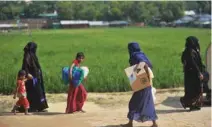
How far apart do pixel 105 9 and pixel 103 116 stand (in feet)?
195

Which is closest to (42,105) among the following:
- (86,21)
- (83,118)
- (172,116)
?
(83,118)

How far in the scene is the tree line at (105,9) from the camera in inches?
1067

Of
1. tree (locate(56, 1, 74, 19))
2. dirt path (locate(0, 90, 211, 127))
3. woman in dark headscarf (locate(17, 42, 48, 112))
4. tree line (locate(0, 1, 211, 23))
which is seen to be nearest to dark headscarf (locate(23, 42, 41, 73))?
woman in dark headscarf (locate(17, 42, 48, 112))

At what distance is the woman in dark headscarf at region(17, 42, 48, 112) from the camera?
10.1m

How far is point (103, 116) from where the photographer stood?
938 cm

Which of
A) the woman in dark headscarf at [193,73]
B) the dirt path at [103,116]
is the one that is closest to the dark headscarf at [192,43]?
the woman in dark headscarf at [193,73]

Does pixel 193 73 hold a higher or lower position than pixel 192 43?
lower

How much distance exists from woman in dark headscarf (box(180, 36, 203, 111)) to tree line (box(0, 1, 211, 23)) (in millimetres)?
11536

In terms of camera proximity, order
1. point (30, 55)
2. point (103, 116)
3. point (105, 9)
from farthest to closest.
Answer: point (105, 9) < point (30, 55) < point (103, 116)

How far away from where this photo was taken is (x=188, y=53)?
1008 centimetres

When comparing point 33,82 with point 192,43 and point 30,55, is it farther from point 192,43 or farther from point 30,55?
point 192,43

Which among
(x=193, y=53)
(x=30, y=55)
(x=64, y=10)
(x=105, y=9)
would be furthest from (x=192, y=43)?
(x=105, y=9)

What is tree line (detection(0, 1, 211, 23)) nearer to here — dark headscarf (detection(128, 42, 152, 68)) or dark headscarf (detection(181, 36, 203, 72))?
dark headscarf (detection(181, 36, 203, 72))

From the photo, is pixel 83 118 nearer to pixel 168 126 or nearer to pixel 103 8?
pixel 168 126
